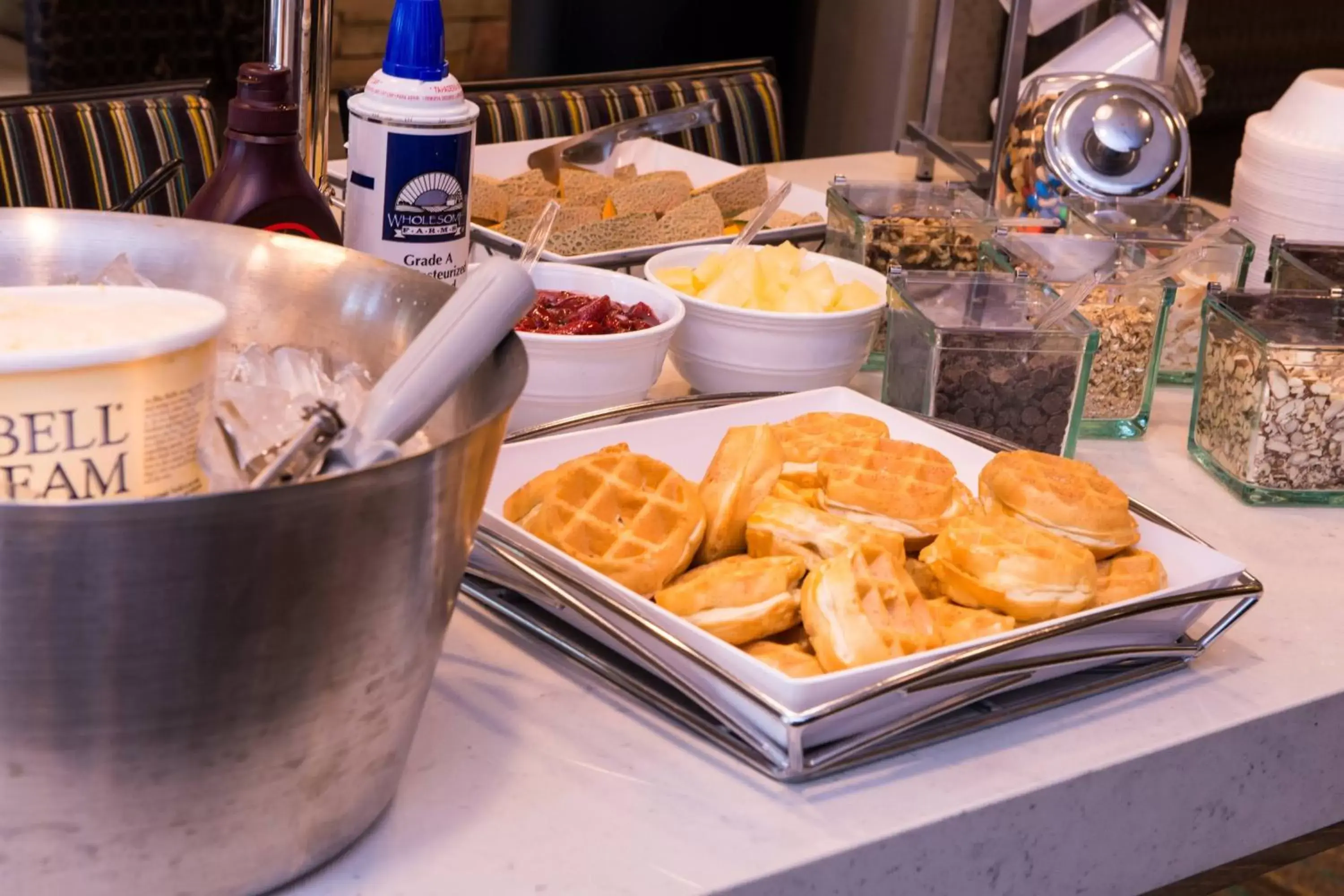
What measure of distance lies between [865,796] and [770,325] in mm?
463

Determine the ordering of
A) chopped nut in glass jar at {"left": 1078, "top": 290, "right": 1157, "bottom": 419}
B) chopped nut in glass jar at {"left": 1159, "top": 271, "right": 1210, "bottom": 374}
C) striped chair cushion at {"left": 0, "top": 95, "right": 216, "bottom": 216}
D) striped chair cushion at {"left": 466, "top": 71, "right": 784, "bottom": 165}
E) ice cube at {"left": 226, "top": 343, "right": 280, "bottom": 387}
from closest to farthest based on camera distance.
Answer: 1. ice cube at {"left": 226, "top": 343, "right": 280, "bottom": 387}
2. chopped nut in glass jar at {"left": 1078, "top": 290, "right": 1157, "bottom": 419}
3. chopped nut in glass jar at {"left": 1159, "top": 271, "right": 1210, "bottom": 374}
4. striped chair cushion at {"left": 0, "top": 95, "right": 216, "bottom": 216}
5. striped chair cushion at {"left": 466, "top": 71, "right": 784, "bottom": 165}

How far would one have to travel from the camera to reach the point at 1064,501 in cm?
81

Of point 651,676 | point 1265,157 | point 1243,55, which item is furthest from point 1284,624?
point 1243,55

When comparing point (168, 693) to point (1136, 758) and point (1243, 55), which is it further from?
point (1243, 55)

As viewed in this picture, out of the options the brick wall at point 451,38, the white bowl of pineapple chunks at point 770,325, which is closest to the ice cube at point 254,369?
the white bowl of pineapple chunks at point 770,325

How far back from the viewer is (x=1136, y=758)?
0.71m

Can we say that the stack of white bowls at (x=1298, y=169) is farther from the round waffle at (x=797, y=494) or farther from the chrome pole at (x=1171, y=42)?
the round waffle at (x=797, y=494)

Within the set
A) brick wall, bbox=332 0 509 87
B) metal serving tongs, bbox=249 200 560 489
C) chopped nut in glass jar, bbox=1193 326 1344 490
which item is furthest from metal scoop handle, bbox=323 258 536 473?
brick wall, bbox=332 0 509 87

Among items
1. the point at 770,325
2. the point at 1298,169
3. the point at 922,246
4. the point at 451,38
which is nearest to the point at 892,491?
the point at 770,325

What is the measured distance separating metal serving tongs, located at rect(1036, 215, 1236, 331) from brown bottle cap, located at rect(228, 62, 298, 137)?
0.51 meters

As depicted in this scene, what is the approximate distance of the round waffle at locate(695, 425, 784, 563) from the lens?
793 mm

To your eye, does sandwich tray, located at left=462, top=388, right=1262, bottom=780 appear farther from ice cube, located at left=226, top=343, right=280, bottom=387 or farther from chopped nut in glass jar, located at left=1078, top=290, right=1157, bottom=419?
chopped nut in glass jar, located at left=1078, top=290, right=1157, bottom=419

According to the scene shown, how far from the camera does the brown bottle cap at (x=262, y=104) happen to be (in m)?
0.86

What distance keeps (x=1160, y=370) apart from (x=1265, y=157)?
0.32m
